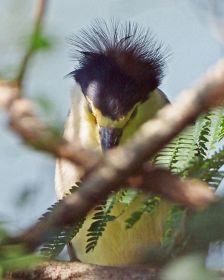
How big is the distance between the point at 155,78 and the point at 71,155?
92.2 inches

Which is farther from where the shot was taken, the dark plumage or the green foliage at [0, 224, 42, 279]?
the dark plumage

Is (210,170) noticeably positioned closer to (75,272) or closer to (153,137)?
(75,272)

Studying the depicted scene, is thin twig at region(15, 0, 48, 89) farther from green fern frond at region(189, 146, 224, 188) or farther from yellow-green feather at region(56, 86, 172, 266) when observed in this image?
yellow-green feather at region(56, 86, 172, 266)

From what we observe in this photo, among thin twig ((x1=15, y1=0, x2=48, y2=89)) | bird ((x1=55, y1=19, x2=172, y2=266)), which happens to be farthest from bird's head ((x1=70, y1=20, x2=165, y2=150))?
thin twig ((x1=15, y1=0, x2=48, y2=89))

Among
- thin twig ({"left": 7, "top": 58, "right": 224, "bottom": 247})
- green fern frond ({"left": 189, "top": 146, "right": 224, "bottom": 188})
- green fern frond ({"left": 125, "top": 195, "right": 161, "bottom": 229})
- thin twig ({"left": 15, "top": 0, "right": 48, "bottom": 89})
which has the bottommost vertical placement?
green fern frond ({"left": 125, "top": 195, "right": 161, "bottom": 229})

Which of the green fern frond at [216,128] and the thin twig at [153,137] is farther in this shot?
the green fern frond at [216,128]

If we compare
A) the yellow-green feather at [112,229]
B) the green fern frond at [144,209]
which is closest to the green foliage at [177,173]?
the green fern frond at [144,209]

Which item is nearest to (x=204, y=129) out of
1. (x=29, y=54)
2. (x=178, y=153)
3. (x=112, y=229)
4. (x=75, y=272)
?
(x=178, y=153)

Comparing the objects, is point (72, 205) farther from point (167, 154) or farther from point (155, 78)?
point (155, 78)

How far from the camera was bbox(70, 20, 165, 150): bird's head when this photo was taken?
9.34ft

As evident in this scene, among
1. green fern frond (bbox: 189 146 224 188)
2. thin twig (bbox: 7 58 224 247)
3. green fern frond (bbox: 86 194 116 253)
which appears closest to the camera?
thin twig (bbox: 7 58 224 247)

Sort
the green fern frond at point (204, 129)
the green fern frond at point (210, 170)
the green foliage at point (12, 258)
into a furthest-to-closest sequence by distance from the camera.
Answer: the green fern frond at point (204, 129) → the green fern frond at point (210, 170) → the green foliage at point (12, 258)

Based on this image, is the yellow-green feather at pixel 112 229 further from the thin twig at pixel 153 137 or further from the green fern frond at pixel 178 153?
the thin twig at pixel 153 137

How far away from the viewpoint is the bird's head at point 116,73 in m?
2.85
